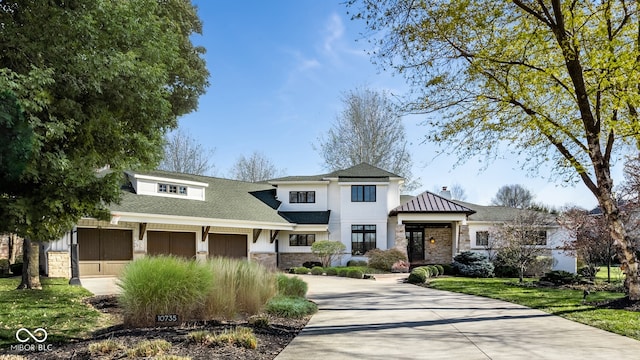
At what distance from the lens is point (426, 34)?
11492 millimetres

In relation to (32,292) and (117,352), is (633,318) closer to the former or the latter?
(117,352)

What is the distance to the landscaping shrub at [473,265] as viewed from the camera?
22844 mm

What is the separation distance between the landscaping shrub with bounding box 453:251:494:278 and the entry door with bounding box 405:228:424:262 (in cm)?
490

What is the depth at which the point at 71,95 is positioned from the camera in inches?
263

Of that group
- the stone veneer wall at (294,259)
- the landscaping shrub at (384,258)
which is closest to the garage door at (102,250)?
the stone veneer wall at (294,259)

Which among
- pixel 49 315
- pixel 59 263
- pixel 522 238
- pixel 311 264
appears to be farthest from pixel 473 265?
pixel 49 315

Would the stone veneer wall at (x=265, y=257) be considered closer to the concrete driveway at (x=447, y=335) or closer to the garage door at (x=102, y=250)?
the garage door at (x=102, y=250)

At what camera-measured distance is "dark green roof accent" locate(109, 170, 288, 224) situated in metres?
21.1

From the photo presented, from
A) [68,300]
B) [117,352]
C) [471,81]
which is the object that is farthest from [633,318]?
[68,300]

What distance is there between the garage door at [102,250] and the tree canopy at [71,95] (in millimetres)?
13143

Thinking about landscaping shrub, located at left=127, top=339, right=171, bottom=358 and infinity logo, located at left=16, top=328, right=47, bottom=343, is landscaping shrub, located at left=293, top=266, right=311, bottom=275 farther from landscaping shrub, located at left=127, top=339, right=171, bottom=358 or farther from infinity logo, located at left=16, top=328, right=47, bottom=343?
landscaping shrub, located at left=127, top=339, right=171, bottom=358

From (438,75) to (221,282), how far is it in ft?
24.9

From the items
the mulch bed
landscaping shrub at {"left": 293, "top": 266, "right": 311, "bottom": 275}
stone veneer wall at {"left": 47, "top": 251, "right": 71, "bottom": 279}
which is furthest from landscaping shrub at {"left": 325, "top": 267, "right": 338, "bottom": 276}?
the mulch bed

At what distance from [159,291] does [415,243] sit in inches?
919
